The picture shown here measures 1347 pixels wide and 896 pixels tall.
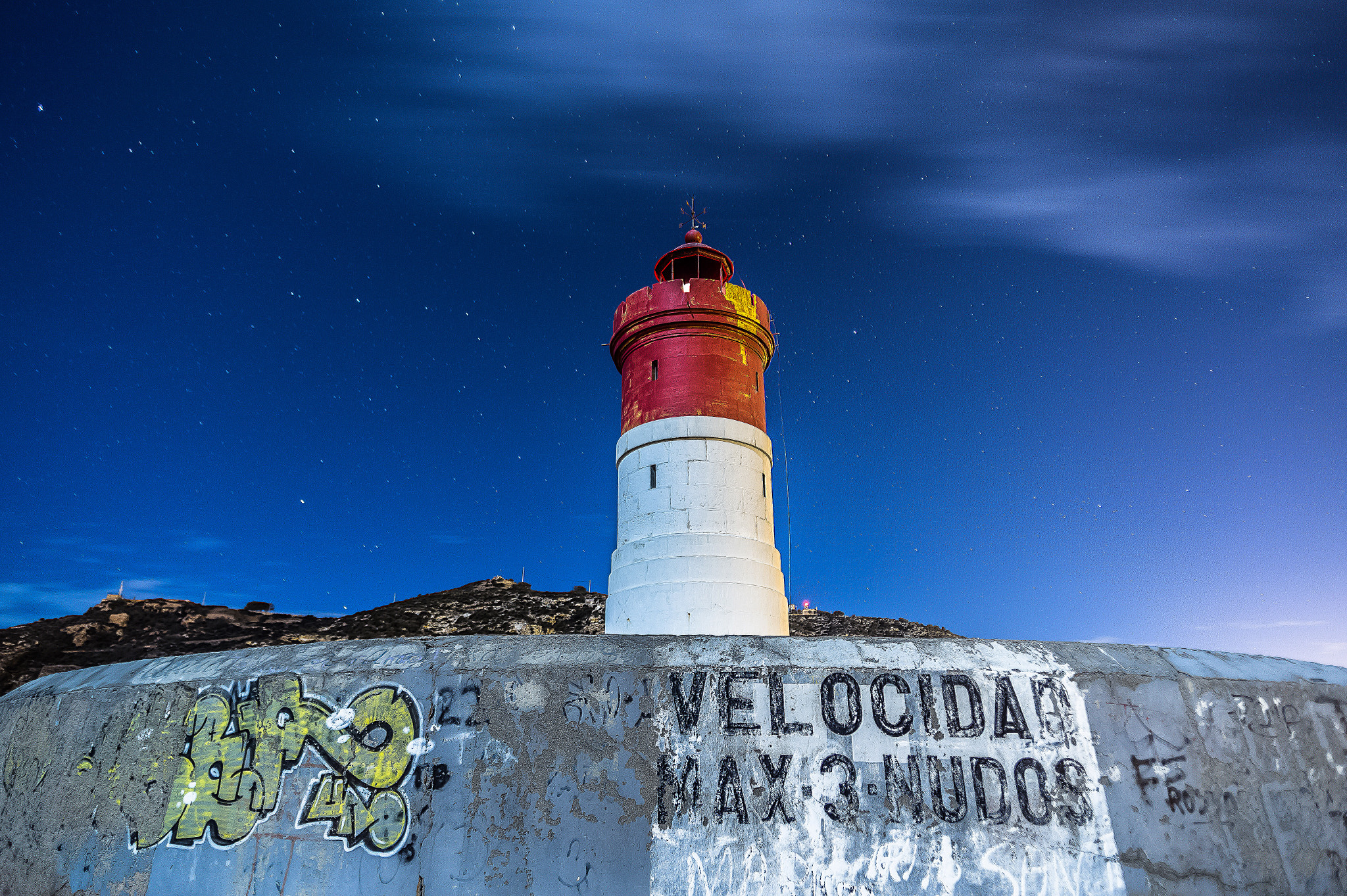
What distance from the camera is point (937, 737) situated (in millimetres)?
5320

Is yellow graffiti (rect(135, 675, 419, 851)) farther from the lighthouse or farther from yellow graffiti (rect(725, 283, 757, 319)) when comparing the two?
yellow graffiti (rect(725, 283, 757, 319))

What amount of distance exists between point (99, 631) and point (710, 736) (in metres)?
27.0

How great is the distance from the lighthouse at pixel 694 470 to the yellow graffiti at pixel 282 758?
269 inches

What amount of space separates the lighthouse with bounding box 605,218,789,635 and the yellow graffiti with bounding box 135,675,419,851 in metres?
6.84

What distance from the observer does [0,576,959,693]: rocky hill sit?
2248 cm

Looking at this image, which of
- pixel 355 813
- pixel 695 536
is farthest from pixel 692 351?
pixel 355 813

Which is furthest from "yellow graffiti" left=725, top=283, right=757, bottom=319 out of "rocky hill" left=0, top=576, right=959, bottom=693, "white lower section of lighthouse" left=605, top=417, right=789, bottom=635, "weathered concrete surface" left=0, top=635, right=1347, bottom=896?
"rocky hill" left=0, top=576, right=959, bottom=693

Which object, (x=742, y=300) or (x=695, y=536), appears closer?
(x=695, y=536)

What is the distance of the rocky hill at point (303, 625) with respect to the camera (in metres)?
22.5

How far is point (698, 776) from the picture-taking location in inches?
203

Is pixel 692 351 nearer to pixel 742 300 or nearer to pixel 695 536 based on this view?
pixel 742 300

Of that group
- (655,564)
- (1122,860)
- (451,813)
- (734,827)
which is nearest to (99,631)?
(655,564)

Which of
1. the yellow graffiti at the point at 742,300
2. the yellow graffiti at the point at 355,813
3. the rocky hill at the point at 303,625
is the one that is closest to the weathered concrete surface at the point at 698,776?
the yellow graffiti at the point at 355,813

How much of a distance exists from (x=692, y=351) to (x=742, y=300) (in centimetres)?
159
